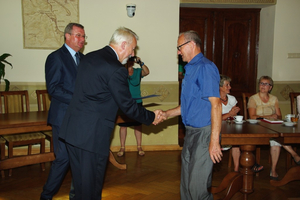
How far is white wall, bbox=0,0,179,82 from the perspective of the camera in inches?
185

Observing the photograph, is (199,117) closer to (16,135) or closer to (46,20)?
(16,135)

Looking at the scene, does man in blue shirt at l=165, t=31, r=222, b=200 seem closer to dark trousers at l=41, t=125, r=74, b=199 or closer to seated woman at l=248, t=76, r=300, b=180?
dark trousers at l=41, t=125, r=74, b=199

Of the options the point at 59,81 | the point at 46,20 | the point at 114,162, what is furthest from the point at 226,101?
the point at 46,20

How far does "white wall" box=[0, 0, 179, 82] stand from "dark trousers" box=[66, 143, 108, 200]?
2859 millimetres

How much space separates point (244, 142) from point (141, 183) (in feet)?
4.70

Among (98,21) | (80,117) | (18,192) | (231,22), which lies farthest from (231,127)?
(231,22)

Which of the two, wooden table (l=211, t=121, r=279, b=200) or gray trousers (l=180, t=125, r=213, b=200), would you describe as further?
wooden table (l=211, t=121, r=279, b=200)

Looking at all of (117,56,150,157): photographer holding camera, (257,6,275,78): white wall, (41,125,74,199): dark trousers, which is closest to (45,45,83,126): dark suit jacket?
(41,125,74,199): dark trousers

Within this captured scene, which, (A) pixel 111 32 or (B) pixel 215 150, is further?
(A) pixel 111 32

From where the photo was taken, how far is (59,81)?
3.03 m

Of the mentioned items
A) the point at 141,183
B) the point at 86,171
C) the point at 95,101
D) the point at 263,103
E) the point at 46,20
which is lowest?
the point at 141,183

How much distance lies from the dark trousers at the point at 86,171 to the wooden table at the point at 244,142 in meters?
1.09

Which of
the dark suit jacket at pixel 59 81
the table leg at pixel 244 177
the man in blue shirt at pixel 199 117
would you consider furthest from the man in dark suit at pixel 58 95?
the table leg at pixel 244 177

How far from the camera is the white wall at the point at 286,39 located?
5.24 m
